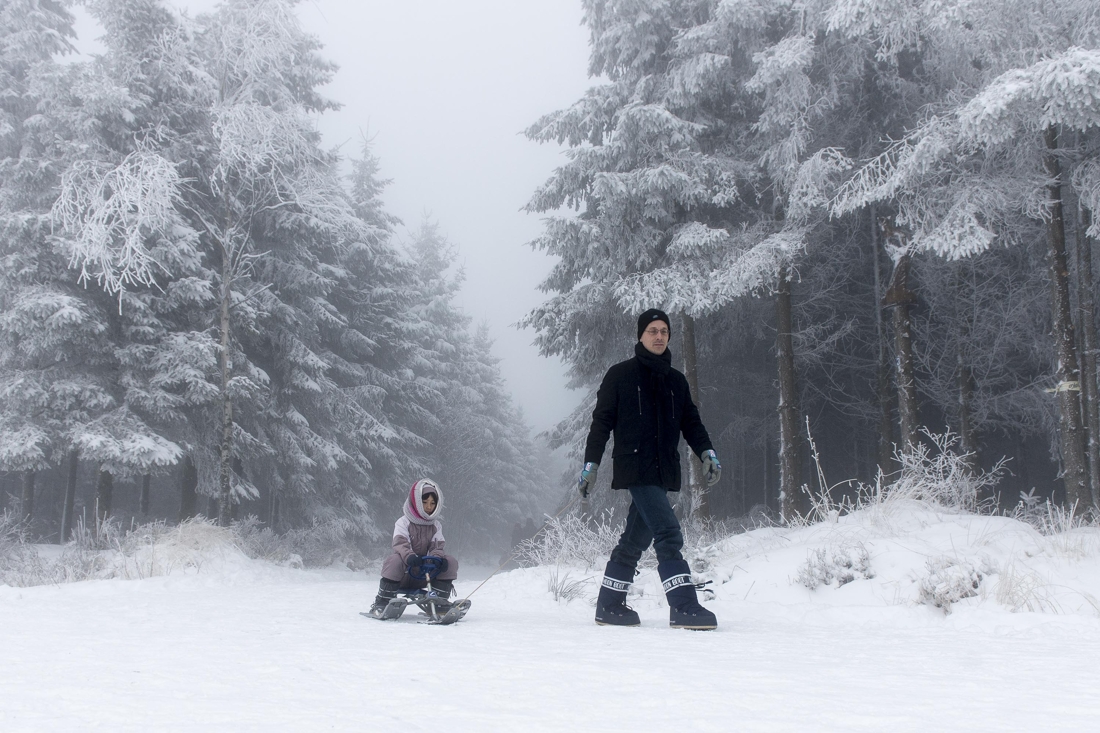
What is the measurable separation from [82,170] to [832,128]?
44.1 ft

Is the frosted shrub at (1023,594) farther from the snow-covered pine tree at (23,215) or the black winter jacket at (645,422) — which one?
the snow-covered pine tree at (23,215)

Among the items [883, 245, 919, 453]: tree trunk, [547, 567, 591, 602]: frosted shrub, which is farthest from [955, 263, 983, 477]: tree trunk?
[547, 567, 591, 602]: frosted shrub

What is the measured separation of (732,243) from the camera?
40.9ft

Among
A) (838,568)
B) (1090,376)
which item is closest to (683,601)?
(838,568)

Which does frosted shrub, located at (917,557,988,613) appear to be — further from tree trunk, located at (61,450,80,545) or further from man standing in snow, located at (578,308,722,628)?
tree trunk, located at (61,450,80,545)

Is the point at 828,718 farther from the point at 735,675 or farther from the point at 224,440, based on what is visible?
the point at 224,440

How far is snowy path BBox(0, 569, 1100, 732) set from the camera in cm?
231

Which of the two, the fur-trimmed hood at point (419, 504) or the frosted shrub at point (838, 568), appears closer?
the frosted shrub at point (838, 568)

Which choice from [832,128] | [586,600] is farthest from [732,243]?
[586,600]

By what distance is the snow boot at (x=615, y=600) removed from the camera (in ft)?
16.8

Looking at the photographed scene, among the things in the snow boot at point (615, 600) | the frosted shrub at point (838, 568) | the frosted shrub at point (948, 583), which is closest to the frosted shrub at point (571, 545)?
the frosted shrub at point (838, 568)

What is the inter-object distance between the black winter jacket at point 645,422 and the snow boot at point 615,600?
63 cm

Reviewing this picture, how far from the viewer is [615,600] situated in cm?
519

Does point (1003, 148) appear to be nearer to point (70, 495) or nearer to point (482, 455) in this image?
point (70, 495)
